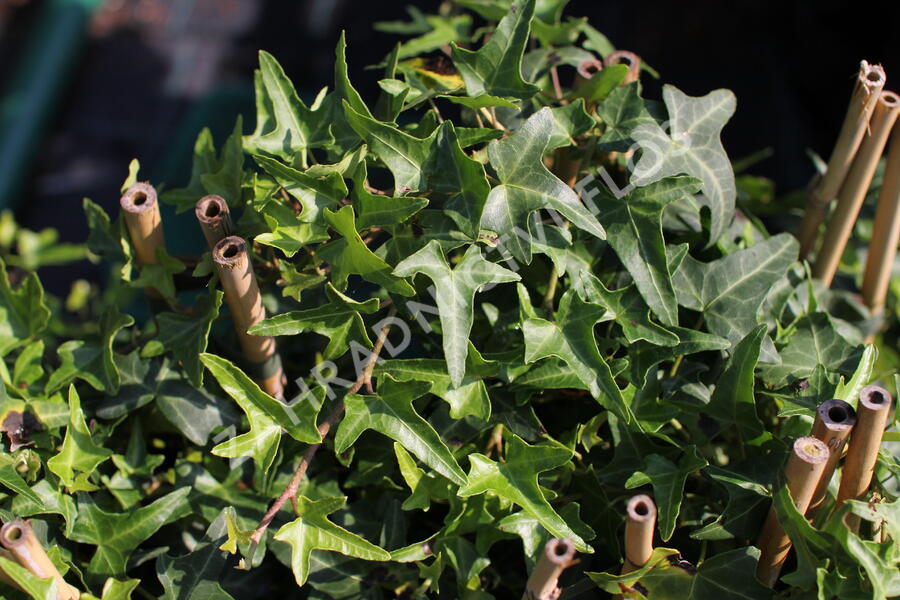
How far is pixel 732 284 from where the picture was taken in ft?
2.64

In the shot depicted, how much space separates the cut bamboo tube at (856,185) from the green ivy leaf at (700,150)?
0.15 metres

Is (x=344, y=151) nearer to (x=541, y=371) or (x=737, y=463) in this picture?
(x=541, y=371)

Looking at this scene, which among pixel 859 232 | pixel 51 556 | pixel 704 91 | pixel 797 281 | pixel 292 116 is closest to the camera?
pixel 51 556

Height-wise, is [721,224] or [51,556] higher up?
[721,224]

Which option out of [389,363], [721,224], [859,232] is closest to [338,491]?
[389,363]

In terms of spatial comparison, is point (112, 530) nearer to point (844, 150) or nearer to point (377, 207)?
point (377, 207)

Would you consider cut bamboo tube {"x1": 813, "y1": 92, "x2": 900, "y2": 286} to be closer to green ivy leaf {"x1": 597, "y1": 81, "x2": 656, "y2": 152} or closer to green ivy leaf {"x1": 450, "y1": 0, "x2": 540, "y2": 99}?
green ivy leaf {"x1": 597, "y1": 81, "x2": 656, "y2": 152}

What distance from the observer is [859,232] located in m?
1.10

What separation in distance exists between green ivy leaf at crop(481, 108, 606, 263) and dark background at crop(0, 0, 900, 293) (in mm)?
1040

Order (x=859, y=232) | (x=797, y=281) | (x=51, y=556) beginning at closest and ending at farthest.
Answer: (x=51, y=556) < (x=797, y=281) < (x=859, y=232)

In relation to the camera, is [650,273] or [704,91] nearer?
[650,273]

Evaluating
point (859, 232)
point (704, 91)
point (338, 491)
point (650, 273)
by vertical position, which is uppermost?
point (650, 273)

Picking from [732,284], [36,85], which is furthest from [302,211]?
[36,85]

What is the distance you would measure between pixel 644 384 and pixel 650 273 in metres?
0.09
